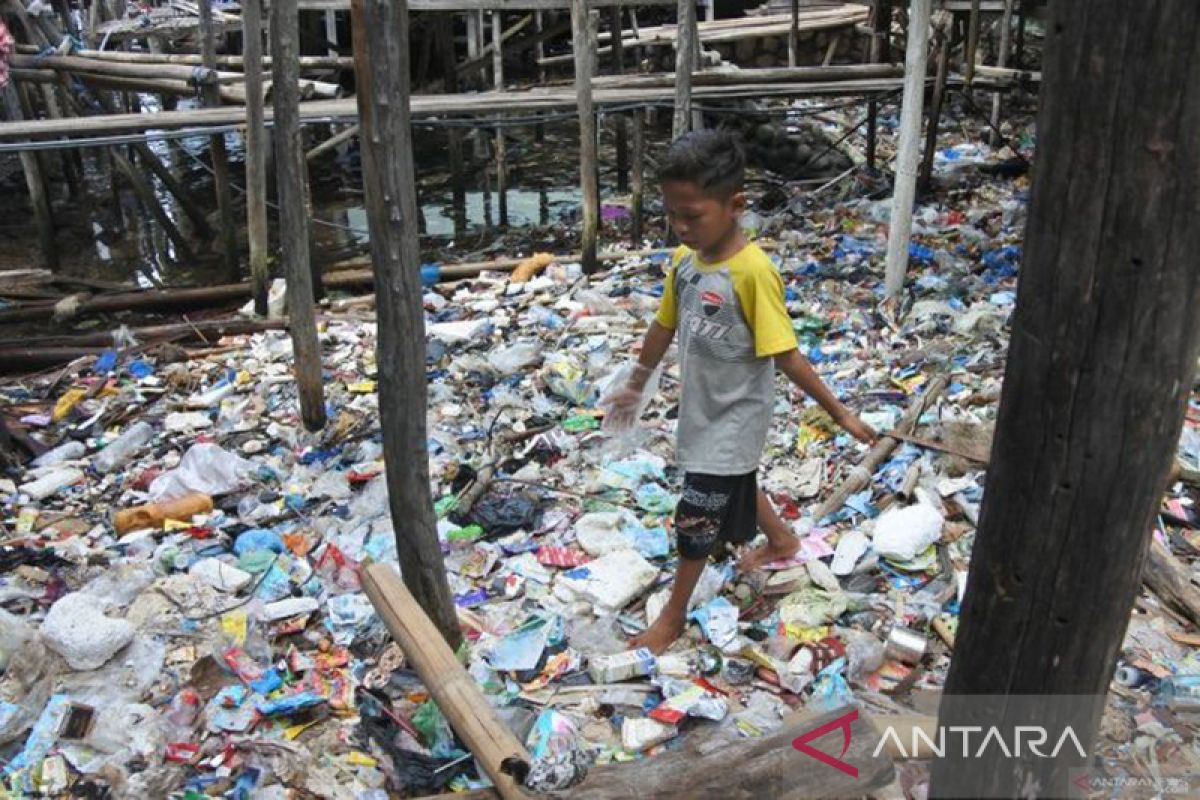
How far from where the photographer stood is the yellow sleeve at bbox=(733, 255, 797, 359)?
2.62 m

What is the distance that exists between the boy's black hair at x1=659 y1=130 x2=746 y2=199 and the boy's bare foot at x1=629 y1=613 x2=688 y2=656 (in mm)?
1298

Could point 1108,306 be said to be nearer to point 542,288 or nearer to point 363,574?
point 363,574

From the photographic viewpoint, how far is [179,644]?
324cm

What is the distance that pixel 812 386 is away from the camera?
8.90 ft

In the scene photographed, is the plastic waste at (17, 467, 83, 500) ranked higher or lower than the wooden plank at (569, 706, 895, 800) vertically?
lower

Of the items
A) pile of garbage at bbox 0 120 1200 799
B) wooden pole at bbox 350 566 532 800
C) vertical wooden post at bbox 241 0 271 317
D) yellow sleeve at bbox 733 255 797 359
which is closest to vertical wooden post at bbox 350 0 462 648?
wooden pole at bbox 350 566 532 800

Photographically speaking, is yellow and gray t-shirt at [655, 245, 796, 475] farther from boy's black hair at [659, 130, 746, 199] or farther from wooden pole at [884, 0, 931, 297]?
wooden pole at [884, 0, 931, 297]

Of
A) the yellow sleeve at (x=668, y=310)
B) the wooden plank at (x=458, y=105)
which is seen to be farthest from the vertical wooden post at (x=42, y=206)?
the yellow sleeve at (x=668, y=310)

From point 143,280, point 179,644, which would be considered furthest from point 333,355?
point 143,280

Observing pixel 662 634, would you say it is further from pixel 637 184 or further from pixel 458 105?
pixel 458 105

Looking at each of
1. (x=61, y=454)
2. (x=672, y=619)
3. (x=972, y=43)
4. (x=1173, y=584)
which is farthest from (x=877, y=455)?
(x=972, y=43)

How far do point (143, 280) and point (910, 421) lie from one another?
7715 millimetres

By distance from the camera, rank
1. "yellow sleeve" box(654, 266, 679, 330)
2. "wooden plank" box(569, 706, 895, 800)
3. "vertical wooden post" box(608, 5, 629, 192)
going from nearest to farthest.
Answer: "wooden plank" box(569, 706, 895, 800), "yellow sleeve" box(654, 266, 679, 330), "vertical wooden post" box(608, 5, 629, 192)

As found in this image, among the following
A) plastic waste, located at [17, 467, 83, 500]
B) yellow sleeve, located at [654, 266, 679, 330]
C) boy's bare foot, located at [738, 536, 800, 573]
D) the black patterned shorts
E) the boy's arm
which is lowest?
plastic waste, located at [17, 467, 83, 500]
